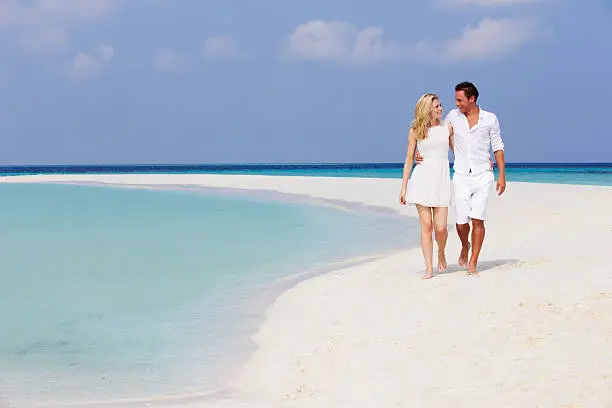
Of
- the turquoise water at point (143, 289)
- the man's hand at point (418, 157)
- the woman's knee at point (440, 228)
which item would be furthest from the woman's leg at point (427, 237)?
the turquoise water at point (143, 289)

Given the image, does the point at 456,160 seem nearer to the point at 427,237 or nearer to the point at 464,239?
the point at 427,237

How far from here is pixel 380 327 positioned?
17.1 ft

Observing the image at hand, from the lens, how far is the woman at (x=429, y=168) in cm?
666

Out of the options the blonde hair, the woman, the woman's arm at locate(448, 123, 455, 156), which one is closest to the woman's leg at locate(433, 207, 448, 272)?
the woman

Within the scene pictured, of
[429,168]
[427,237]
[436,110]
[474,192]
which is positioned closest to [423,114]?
[436,110]

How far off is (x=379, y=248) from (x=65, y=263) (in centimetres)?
406

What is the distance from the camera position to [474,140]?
6.62 m

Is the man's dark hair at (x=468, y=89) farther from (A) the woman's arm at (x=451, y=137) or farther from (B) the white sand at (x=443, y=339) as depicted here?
(B) the white sand at (x=443, y=339)

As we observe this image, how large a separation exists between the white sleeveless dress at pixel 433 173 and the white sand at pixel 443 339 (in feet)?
2.36

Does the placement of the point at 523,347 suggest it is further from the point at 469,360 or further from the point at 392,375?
the point at 392,375

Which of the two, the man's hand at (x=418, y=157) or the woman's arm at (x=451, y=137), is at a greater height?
the woman's arm at (x=451, y=137)

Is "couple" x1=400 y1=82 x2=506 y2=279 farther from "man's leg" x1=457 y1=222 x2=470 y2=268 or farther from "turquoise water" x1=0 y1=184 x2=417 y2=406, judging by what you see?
"turquoise water" x1=0 y1=184 x2=417 y2=406

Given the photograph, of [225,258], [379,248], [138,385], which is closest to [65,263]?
[225,258]

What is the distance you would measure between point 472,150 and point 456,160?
0.20m
